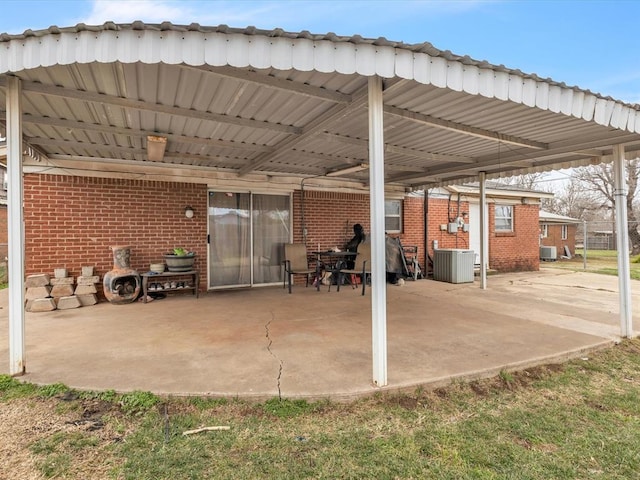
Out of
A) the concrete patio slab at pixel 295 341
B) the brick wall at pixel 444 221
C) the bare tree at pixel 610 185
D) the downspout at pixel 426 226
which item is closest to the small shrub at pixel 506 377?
the concrete patio slab at pixel 295 341

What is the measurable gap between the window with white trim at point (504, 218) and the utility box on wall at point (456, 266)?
2722 millimetres

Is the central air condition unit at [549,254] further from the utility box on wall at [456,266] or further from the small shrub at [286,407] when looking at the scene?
the small shrub at [286,407]

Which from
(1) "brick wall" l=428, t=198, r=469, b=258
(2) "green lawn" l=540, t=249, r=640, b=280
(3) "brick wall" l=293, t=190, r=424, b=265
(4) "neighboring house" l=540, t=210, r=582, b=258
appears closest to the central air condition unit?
(2) "green lawn" l=540, t=249, r=640, b=280

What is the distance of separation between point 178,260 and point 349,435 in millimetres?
4978

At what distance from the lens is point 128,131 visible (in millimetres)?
4484

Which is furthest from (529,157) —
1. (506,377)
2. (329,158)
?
(506,377)

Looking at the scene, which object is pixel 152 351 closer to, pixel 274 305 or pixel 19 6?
pixel 274 305

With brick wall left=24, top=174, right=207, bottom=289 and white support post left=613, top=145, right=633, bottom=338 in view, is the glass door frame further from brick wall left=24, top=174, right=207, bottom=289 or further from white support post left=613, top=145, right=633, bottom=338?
white support post left=613, top=145, right=633, bottom=338

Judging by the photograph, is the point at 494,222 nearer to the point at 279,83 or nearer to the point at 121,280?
the point at 279,83

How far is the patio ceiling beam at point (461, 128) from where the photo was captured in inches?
148

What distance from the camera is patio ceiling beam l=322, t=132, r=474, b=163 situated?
15.7ft

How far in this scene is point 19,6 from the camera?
7.48m

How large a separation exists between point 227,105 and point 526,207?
10.6 meters

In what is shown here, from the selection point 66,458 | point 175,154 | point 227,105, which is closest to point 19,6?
point 175,154
